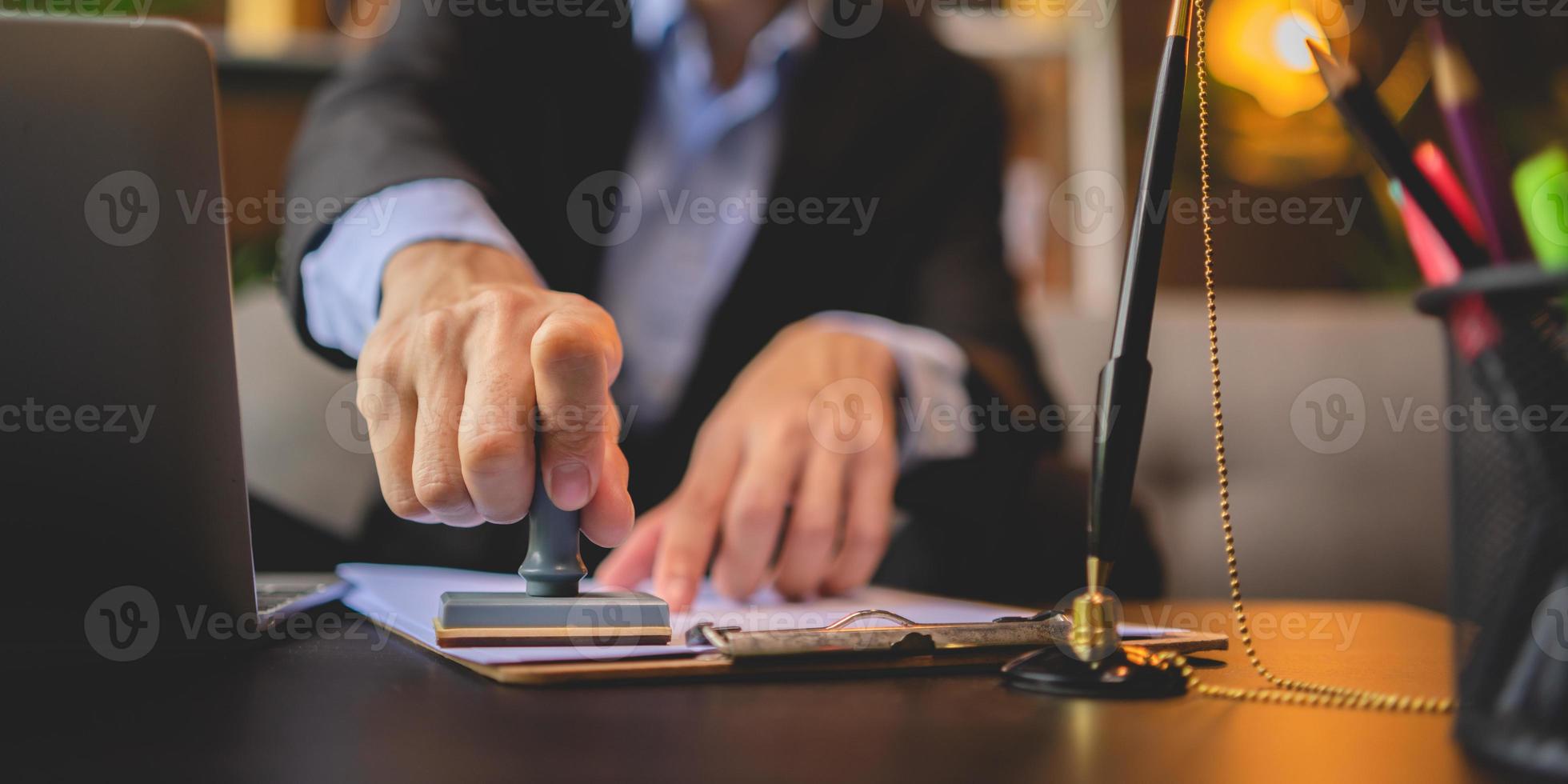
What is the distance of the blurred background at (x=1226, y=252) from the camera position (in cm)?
127

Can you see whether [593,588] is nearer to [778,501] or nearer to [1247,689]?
[778,501]

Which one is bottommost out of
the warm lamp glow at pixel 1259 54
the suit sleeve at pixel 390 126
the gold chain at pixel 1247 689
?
the gold chain at pixel 1247 689

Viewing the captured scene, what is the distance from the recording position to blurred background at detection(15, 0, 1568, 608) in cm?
127

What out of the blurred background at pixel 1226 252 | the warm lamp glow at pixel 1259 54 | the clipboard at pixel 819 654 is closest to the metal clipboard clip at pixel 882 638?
the clipboard at pixel 819 654

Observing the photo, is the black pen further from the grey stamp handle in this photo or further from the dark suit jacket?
the dark suit jacket

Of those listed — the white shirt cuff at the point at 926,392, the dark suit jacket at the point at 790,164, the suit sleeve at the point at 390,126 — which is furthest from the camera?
the dark suit jacket at the point at 790,164

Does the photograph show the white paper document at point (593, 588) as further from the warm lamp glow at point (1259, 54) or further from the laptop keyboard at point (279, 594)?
the warm lamp glow at point (1259, 54)

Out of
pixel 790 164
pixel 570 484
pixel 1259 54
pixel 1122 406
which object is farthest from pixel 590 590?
pixel 1259 54

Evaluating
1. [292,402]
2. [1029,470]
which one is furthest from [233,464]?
[292,402]

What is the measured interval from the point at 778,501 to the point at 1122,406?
0.24 m

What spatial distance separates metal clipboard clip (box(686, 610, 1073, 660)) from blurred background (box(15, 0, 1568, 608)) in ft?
2.92

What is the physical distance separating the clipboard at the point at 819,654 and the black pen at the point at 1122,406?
1.3 inches

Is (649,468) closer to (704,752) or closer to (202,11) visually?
(704,752)

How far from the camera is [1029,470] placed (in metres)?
0.82
